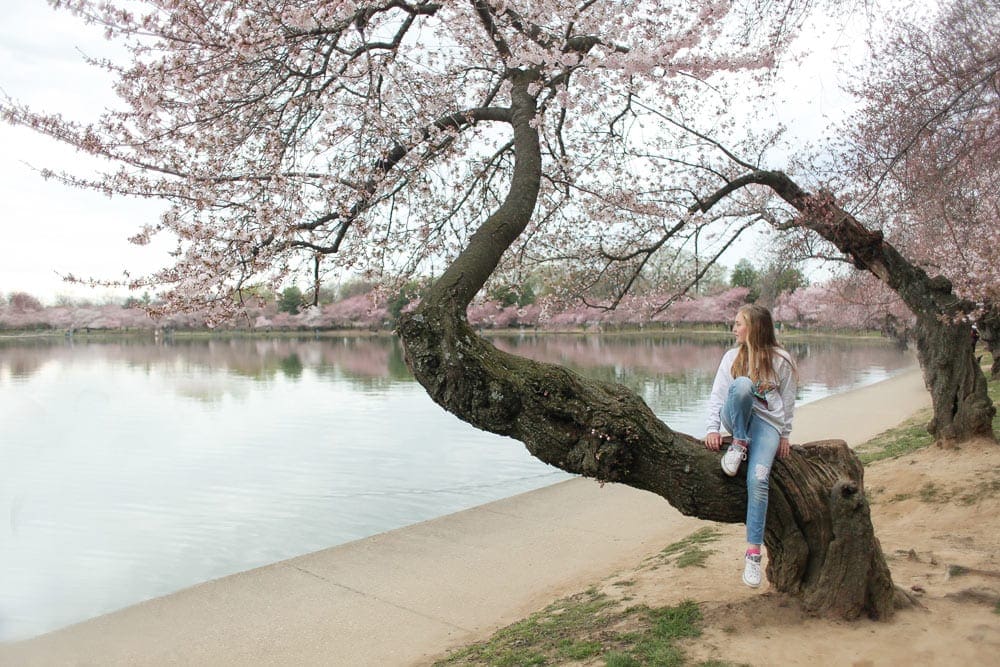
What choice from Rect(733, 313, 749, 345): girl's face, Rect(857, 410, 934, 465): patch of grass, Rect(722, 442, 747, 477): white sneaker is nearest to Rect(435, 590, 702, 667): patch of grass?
Rect(722, 442, 747, 477): white sneaker

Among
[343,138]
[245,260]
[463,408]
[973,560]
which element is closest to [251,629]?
[245,260]

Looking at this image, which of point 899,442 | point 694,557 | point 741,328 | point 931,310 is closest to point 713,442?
point 741,328

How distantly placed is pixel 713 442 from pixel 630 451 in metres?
0.53

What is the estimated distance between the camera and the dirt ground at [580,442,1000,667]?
342 centimetres

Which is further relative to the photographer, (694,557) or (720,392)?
(694,557)

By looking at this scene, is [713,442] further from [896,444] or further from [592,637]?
[896,444]

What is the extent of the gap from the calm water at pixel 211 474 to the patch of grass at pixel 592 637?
4756 millimetres

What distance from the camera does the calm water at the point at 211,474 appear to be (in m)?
8.42

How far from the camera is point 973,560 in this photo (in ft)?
15.1

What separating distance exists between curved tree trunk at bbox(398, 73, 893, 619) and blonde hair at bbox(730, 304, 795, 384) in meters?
0.48

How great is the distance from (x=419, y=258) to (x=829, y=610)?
420cm

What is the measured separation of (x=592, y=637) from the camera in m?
4.12

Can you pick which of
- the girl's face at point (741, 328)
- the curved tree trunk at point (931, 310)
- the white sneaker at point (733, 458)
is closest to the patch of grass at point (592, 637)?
the white sneaker at point (733, 458)

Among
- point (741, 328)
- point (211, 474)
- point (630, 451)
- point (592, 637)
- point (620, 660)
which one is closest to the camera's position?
point (620, 660)
